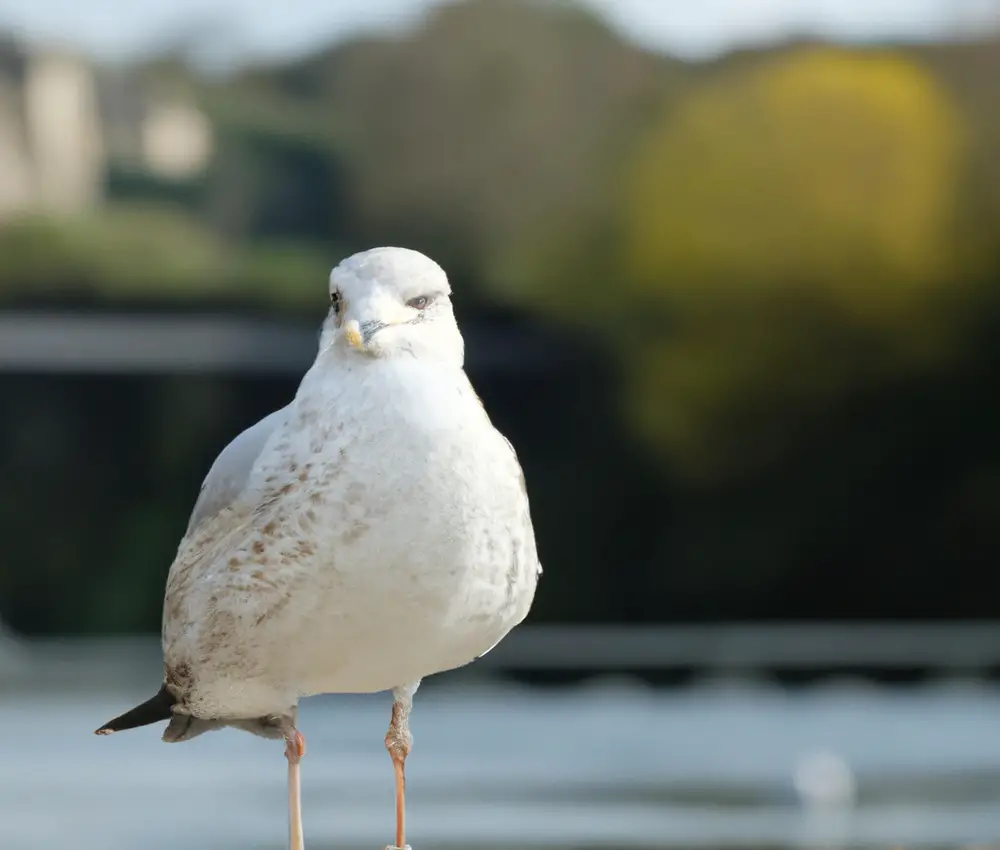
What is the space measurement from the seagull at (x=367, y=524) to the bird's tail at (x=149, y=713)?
172 mm

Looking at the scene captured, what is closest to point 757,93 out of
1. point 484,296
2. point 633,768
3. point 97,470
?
point 484,296

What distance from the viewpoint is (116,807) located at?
23.1 ft

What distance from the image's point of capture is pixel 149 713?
3.17m

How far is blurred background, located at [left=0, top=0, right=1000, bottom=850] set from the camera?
12.3 meters

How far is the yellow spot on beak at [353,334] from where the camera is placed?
108 inches

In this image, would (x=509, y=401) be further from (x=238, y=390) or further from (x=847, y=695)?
(x=847, y=695)

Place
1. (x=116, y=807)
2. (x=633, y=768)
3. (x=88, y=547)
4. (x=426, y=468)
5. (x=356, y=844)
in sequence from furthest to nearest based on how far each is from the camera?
(x=88, y=547) → (x=633, y=768) → (x=116, y=807) → (x=356, y=844) → (x=426, y=468)

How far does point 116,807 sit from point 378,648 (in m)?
4.46

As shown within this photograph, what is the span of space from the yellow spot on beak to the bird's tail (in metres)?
0.70

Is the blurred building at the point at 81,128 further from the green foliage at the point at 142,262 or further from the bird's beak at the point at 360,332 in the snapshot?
the bird's beak at the point at 360,332

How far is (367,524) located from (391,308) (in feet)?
0.94

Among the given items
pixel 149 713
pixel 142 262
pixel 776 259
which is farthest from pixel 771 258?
pixel 149 713

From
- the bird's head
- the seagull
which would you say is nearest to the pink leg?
the seagull

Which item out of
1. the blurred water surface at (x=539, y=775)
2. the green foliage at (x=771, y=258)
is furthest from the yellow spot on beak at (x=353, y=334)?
the green foliage at (x=771, y=258)
